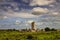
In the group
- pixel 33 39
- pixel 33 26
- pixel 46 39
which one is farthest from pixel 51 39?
pixel 33 26

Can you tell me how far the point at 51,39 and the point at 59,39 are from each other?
2.78 metres

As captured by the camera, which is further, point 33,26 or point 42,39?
point 33,26

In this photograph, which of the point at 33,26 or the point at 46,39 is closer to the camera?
the point at 46,39

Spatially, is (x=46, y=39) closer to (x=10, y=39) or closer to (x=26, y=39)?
(x=26, y=39)

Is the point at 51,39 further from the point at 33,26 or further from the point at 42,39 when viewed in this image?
the point at 33,26

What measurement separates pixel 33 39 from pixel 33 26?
6944cm

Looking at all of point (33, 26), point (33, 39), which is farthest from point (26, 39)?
point (33, 26)

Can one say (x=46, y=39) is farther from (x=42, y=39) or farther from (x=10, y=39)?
(x=10, y=39)

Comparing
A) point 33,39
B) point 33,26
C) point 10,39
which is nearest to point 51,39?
point 33,39

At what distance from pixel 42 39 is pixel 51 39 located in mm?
3022

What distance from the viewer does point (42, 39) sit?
5656cm

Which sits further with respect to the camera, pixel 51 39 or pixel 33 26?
pixel 33 26

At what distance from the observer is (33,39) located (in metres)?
56.1

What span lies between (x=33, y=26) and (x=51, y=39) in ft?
228
